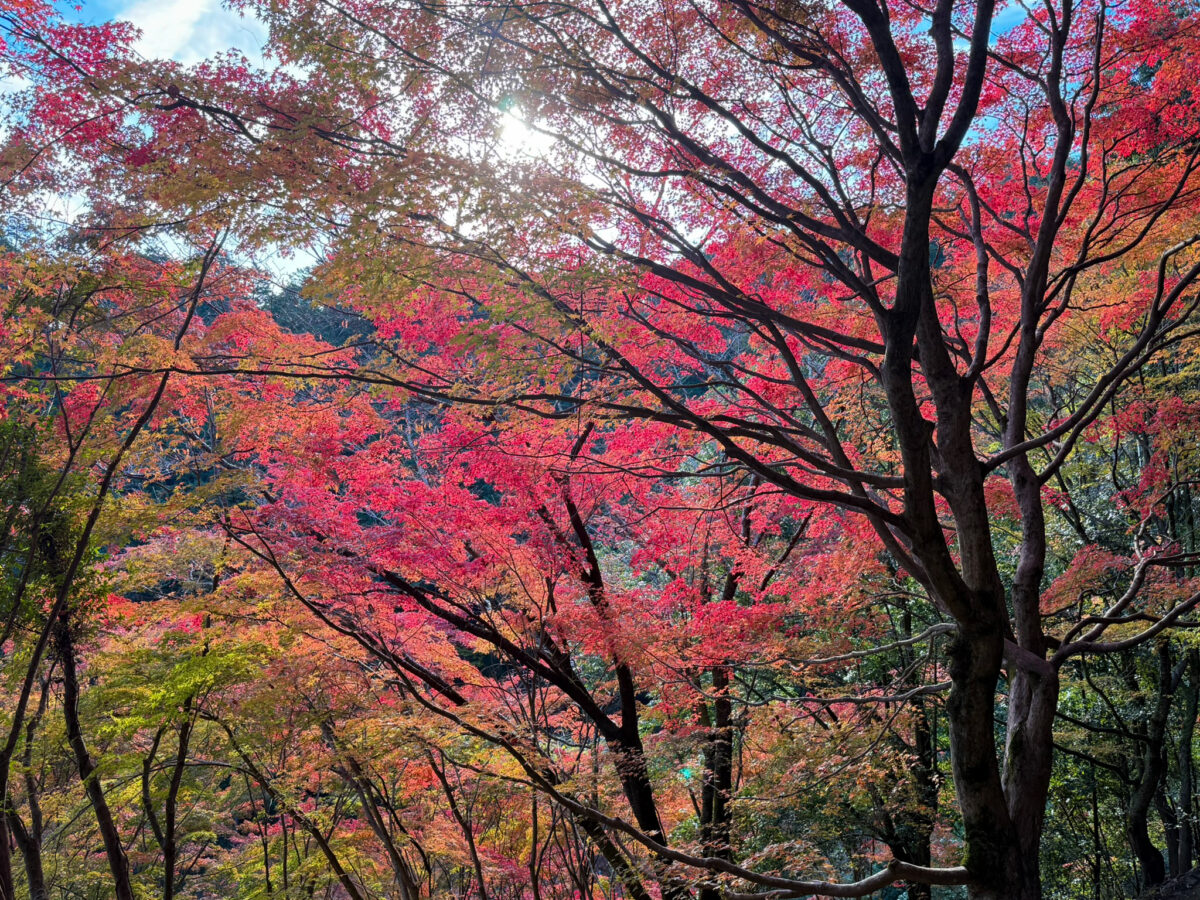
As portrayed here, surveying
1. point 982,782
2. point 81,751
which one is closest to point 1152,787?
point 982,782

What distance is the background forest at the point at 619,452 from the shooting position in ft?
12.0

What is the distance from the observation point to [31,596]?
592 centimetres

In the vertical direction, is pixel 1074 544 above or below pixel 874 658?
above

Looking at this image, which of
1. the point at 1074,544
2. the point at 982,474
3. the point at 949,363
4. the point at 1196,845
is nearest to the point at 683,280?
the point at 949,363

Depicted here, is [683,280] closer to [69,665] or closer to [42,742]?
[69,665]

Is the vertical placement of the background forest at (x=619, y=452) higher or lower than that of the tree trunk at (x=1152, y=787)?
higher

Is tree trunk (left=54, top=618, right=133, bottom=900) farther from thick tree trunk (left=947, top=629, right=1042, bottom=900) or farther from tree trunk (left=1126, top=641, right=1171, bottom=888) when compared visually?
tree trunk (left=1126, top=641, right=1171, bottom=888)

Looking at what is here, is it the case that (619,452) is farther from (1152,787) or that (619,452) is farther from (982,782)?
(1152,787)

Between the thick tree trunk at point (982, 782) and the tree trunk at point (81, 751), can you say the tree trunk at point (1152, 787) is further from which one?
the tree trunk at point (81, 751)

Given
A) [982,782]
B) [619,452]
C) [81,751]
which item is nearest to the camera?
[982,782]

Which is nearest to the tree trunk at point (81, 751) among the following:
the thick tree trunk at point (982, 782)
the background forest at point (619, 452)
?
the background forest at point (619, 452)

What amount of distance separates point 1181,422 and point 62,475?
1047cm

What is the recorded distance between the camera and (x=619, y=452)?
24.5 ft

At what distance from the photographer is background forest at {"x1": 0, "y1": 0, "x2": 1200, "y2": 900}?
364 centimetres
